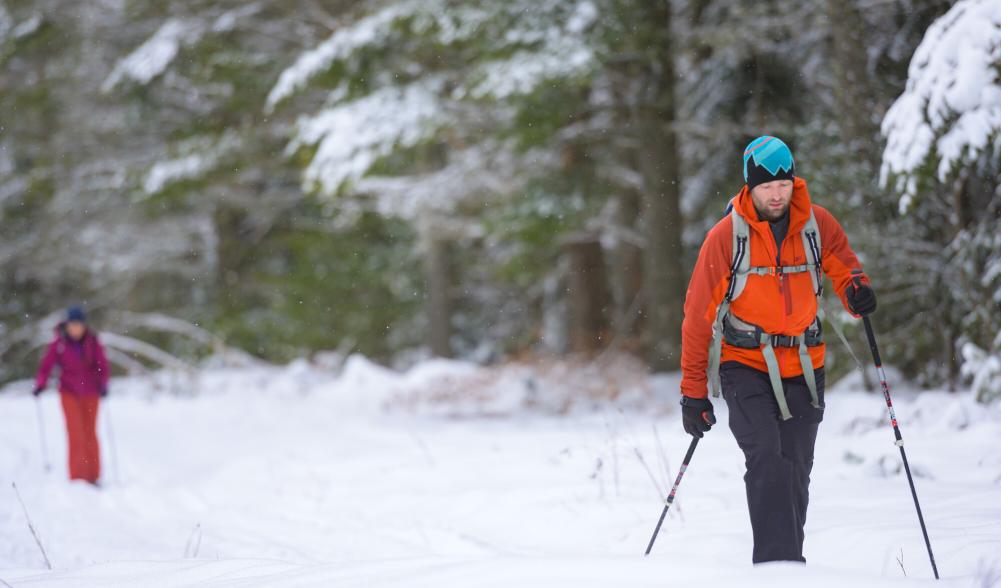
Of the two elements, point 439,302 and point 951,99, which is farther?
point 439,302

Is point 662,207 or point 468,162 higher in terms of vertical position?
point 468,162

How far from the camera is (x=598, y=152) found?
1361cm

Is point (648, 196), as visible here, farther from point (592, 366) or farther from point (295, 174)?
point (295, 174)

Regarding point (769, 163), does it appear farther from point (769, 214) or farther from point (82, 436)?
point (82, 436)

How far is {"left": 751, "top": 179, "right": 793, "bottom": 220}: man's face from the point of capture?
3.69 metres

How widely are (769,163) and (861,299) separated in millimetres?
822

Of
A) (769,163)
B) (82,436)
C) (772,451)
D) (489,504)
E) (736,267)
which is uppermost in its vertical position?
(769,163)

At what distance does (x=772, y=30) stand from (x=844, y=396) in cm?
494

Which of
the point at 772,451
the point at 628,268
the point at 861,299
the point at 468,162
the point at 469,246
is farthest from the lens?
the point at 469,246

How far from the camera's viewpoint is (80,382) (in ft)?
28.9

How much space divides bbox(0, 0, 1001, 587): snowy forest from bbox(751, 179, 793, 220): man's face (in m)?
1.54

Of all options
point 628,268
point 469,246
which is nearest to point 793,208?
point 628,268

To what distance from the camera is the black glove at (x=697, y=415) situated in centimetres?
378

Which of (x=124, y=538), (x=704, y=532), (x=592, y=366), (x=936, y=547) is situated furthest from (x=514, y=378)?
(x=936, y=547)
